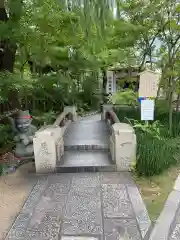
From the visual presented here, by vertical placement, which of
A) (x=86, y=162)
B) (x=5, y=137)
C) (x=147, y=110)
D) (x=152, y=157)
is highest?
(x=147, y=110)

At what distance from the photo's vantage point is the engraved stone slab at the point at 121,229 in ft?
9.58

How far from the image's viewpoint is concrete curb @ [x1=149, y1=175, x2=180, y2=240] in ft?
9.80

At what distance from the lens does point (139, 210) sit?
11.6ft

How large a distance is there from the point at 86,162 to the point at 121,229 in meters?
2.35

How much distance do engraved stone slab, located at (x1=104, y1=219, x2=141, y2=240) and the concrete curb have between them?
216 mm

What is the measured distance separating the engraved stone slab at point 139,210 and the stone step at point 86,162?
90 cm

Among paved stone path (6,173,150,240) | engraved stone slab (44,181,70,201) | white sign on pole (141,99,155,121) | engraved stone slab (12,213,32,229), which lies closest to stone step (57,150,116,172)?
paved stone path (6,173,150,240)

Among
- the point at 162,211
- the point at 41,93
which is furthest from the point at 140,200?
the point at 41,93

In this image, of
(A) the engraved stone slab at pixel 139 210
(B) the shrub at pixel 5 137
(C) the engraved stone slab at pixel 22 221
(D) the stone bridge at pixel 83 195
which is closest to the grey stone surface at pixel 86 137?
(D) the stone bridge at pixel 83 195

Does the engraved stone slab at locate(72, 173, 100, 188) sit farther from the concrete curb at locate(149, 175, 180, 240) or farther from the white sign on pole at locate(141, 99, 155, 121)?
the white sign on pole at locate(141, 99, 155, 121)

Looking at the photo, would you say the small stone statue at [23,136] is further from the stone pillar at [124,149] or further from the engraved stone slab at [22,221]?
the engraved stone slab at [22,221]

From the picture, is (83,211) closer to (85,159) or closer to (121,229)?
(121,229)

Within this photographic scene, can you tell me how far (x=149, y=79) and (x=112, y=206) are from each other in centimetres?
335

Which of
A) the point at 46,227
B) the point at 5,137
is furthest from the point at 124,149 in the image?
the point at 5,137
